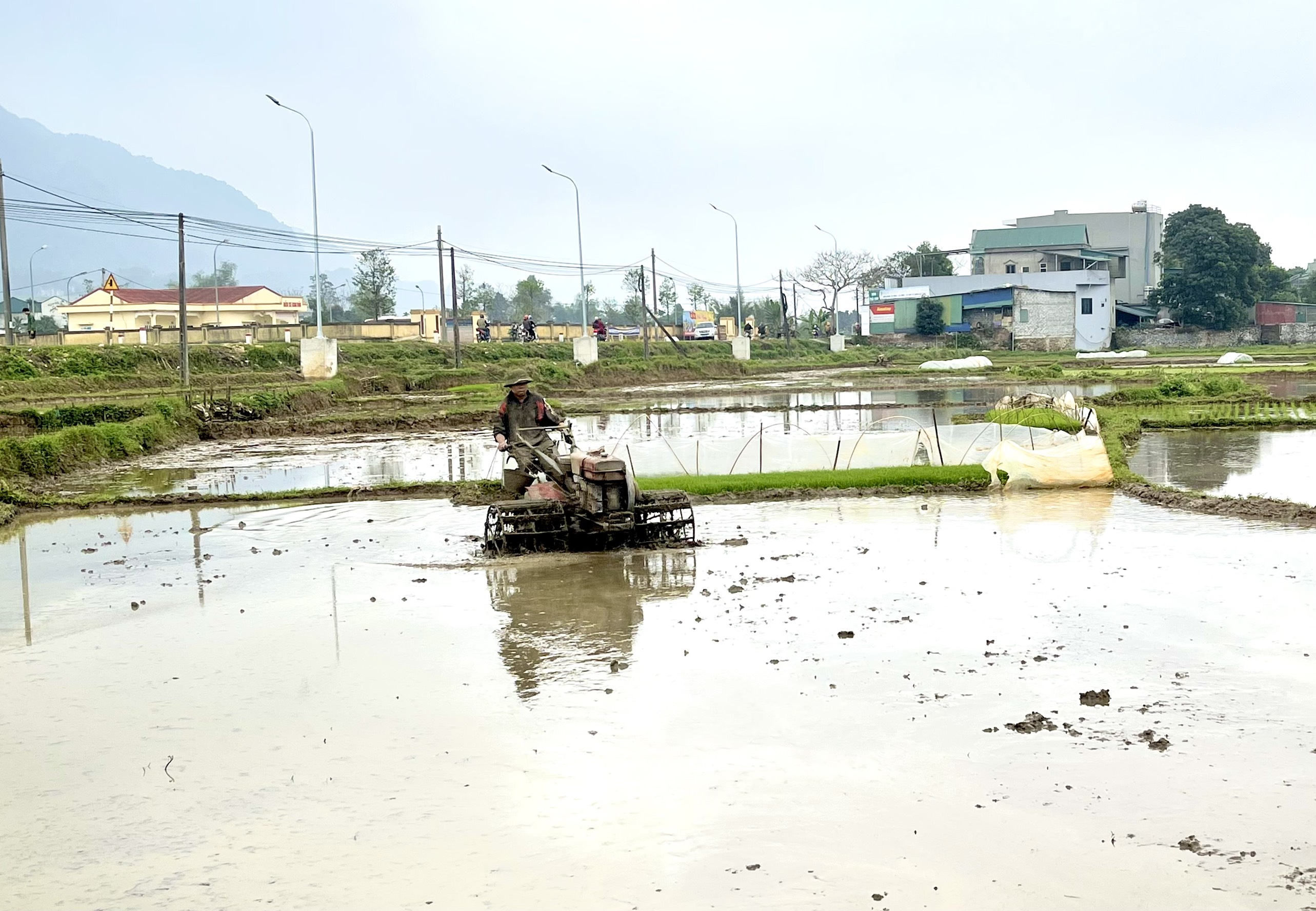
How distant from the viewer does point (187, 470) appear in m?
24.7

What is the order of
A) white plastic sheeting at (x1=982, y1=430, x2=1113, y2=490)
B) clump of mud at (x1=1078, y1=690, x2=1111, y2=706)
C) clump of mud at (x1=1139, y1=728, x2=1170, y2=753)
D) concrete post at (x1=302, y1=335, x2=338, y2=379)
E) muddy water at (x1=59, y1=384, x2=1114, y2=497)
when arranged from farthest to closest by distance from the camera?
concrete post at (x1=302, y1=335, x2=338, y2=379) < muddy water at (x1=59, y1=384, x2=1114, y2=497) < white plastic sheeting at (x1=982, y1=430, x2=1113, y2=490) < clump of mud at (x1=1078, y1=690, x2=1111, y2=706) < clump of mud at (x1=1139, y1=728, x2=1170, y2=753)

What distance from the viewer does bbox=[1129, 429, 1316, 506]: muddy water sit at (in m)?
18.4

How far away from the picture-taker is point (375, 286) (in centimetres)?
9675

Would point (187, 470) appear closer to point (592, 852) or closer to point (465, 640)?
point (465, 640)

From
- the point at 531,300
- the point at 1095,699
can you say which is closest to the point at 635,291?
the point at 531,300

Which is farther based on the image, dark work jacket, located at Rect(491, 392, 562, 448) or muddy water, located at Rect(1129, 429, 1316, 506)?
muddy water, located at Rect(1129, 429, 1316, 506)

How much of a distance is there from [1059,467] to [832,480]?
3600mm

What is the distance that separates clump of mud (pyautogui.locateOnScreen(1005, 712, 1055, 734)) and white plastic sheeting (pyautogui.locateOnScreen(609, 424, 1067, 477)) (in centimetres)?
1285

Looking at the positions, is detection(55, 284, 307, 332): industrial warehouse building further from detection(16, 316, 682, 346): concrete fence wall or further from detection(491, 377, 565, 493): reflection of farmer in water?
detection(491, 377, 565, 493): reflection of farmer in water

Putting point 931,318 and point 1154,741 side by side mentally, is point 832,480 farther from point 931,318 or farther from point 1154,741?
point 931,318

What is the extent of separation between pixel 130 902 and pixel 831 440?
654 inches

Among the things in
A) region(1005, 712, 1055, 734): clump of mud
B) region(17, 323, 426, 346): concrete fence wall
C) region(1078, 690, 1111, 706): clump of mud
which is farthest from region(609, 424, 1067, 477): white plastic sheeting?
region(17, 323, 426, 346): concrete fence wall

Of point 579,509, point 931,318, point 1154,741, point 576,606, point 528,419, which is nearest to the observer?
point 1154,741

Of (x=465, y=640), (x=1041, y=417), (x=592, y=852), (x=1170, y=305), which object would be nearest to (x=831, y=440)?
(x=1041, y=417)
